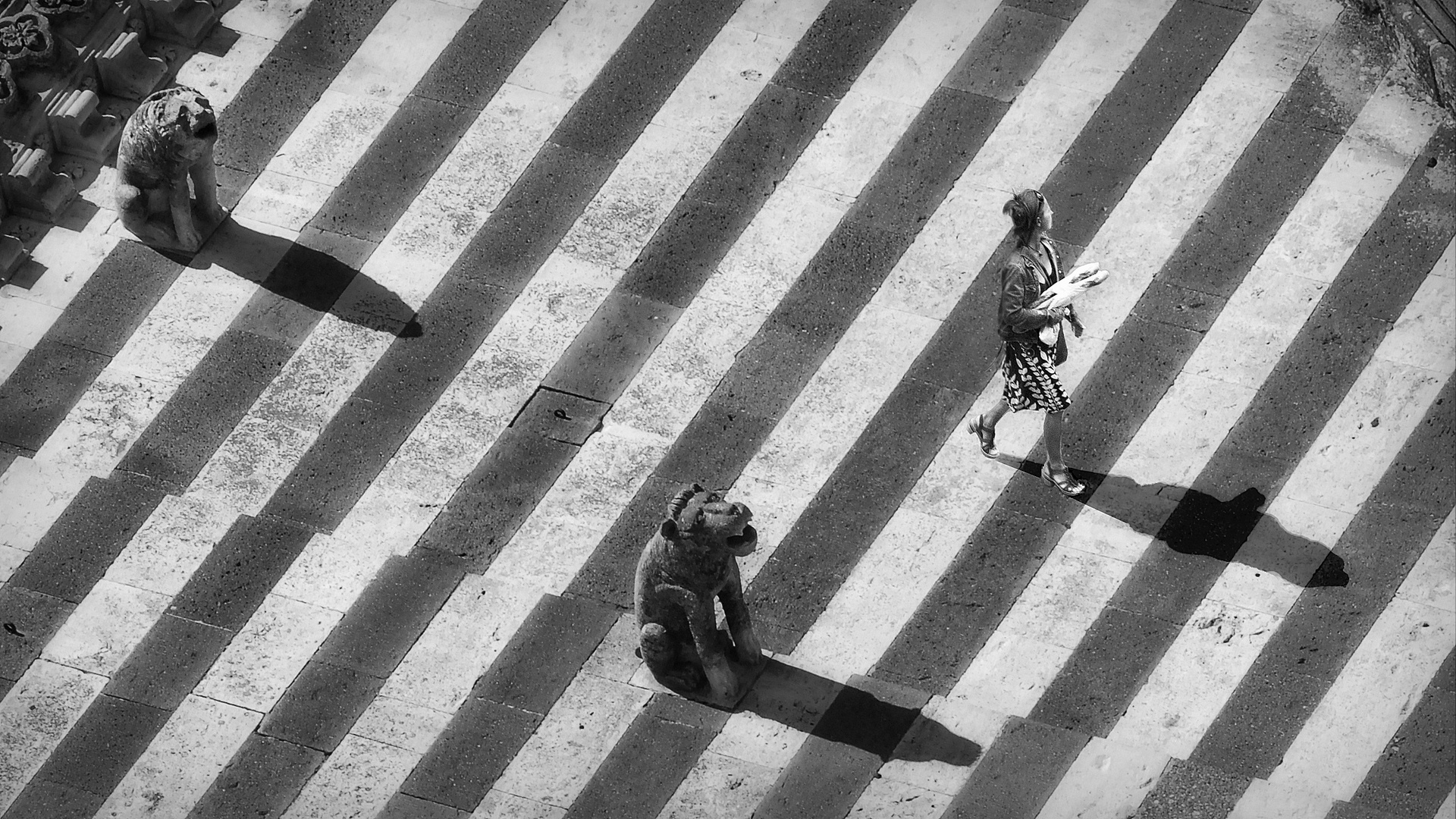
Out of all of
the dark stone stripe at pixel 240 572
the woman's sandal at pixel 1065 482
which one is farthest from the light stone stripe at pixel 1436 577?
the dark stone stripe at pixel 240 572

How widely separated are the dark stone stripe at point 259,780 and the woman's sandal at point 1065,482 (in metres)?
5.19

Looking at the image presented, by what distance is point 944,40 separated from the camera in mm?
18859

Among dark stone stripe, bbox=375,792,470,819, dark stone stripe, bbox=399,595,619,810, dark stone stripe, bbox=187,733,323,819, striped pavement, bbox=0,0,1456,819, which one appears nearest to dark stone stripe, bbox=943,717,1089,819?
striped pavement, bbox=0,0,1456,819

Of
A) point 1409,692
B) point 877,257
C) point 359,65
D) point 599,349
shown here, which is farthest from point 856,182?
point 1409,692

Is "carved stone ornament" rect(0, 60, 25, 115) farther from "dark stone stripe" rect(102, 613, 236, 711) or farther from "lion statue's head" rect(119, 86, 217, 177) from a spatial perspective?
"dark stone stripe" rect(102, 613, 236, 711)

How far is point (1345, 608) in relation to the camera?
1631 cm

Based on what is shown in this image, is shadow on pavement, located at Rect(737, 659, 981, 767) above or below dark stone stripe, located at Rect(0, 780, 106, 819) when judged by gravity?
above

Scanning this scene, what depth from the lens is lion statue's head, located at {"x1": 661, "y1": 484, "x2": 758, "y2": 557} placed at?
14.7 meters

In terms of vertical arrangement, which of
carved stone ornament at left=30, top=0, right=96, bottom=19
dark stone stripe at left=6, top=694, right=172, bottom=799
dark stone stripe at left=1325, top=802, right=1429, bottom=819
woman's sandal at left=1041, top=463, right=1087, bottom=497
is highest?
woman's sandal at left=1041, top=463, right=1087, bottom=497

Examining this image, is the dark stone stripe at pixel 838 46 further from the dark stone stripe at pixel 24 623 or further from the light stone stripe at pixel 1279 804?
the dark stone stripe at pixel 24 623

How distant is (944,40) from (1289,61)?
2575 mm

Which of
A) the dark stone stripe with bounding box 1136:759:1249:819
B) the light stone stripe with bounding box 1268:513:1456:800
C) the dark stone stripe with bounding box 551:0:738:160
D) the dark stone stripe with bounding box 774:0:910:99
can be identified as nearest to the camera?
the dark stone stripe with bounding box 1136:759:1249:819

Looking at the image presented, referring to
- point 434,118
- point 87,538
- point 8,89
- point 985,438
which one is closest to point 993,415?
point 985,438

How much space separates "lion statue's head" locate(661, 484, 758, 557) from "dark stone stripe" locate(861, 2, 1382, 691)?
6.33ft
